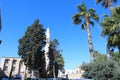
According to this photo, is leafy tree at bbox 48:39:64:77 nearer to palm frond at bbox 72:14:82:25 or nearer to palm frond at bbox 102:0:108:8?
palm frond at bbox 72:14:82:25

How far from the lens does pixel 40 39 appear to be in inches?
1642

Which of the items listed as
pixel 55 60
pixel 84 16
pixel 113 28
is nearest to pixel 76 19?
pixel 84 16

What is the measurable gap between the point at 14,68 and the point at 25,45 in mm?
29166

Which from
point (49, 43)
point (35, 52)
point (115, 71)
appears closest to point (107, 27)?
point (115, 71)

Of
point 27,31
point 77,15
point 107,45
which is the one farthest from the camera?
point 27,31

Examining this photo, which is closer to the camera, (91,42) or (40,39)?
(91,42)

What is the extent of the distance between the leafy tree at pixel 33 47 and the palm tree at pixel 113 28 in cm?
1971

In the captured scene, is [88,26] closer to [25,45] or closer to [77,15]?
[77,15]

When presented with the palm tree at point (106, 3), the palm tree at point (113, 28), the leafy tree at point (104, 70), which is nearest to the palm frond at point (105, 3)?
the palm tree at point (106, 3)

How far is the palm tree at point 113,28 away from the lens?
20.8m

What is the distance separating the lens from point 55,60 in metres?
45.8

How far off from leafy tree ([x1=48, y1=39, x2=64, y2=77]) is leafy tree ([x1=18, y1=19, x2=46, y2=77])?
9.72 feet

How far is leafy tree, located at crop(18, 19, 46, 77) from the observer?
3916 centimetres

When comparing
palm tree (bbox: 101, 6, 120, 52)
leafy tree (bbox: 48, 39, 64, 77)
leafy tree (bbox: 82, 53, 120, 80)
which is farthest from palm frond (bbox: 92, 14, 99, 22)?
leafy tree (bbox: 48, 39, 64, 77)
